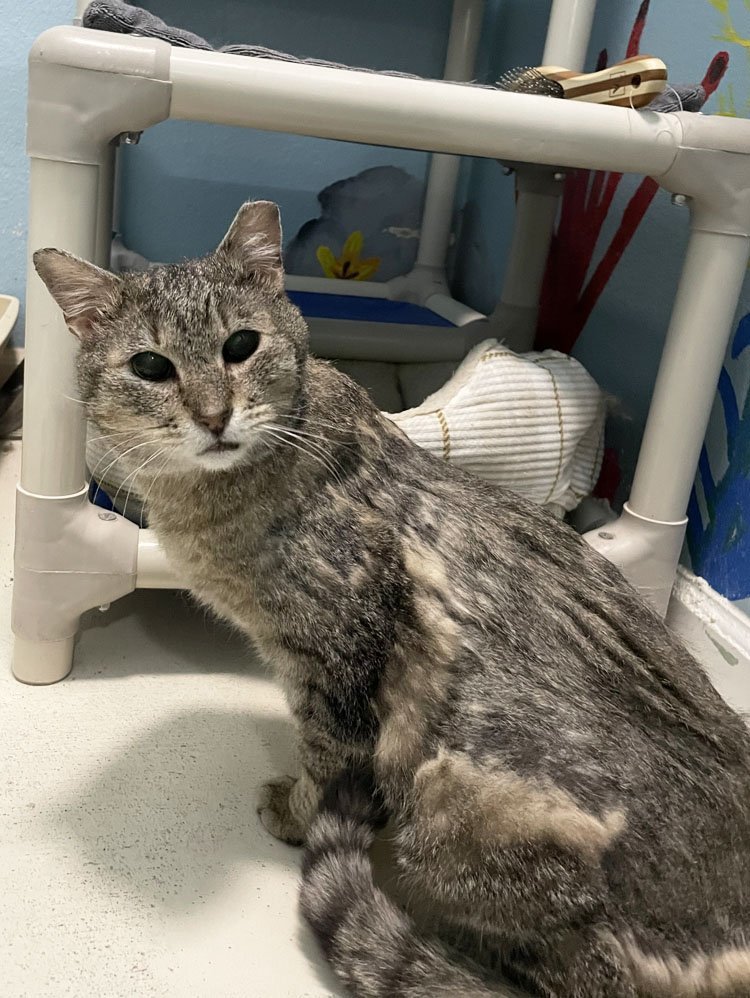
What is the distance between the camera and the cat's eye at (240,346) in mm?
985

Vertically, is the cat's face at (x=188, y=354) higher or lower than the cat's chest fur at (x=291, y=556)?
higher

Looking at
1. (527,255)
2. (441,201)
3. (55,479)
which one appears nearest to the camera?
(55,479)

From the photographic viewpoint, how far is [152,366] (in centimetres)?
96

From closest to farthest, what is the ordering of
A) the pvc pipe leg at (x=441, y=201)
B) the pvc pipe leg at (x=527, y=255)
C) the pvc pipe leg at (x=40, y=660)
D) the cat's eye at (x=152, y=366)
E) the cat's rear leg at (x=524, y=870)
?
the cat's rear leg at (x=524, y=870) < the cat's eye at (x=152, y=366) < the pvc pipe leg at (x=40, y=660) < the pvc pipe leg at (x=527, y=255) < the pvc pipe leg at (x=441, y=201)

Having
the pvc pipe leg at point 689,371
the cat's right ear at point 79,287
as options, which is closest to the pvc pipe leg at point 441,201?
the pvc pipe leg at point 689,371

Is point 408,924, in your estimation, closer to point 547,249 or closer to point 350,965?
point 350,965

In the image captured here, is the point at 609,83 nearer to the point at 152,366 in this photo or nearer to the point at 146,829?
the point at 152,366

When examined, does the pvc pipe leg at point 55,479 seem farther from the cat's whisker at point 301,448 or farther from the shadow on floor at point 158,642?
the cat's whisker at point 301,448

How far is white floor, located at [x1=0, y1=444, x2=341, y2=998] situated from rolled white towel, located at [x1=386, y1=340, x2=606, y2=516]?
0.54 m

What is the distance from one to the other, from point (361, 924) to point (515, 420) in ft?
2.95

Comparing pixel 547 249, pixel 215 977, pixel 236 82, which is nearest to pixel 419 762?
pixel 215 977

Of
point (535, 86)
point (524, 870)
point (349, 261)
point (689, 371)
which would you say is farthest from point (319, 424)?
point (349, 261)

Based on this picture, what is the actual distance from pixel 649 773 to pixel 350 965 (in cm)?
38

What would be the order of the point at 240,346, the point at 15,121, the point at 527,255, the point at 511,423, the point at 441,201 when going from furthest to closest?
the point at 441,201, the point at 15,121, the point at 527,255, the point at 511,423, the point at 240,346
